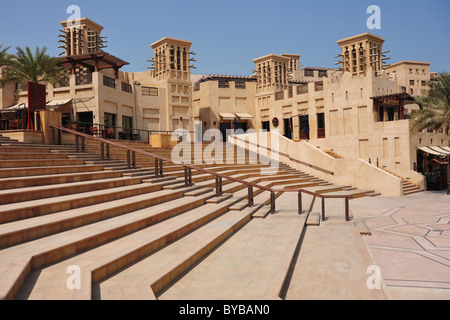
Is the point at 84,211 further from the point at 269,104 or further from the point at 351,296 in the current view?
the point at 269,104

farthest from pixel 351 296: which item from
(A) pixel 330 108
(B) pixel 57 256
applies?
(A) pixel 330 108

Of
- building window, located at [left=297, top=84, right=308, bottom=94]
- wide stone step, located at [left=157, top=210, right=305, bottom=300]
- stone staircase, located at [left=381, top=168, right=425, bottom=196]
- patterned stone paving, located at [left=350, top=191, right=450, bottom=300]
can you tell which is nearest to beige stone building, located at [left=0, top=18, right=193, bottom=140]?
building window, located at [left=297, top=84, right=308, bottom=94]

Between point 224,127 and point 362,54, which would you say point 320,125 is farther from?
point 224,127

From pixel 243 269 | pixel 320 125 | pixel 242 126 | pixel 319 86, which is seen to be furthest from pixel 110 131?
pixel 243 269

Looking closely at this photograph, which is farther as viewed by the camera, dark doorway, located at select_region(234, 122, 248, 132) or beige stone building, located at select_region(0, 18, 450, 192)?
dark doorway, located at select_region(234, 122, 248, 132)

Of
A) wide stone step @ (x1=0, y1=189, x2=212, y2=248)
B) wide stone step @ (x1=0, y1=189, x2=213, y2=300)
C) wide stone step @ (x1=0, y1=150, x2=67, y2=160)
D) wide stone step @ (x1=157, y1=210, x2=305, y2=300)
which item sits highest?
wide stone step @ (x1=0, y1=150, x2=67, y2=160)

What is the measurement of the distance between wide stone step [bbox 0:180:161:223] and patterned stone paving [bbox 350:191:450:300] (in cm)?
601

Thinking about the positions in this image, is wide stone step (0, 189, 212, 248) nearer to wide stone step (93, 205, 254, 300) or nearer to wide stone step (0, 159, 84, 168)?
wide stone step (93, 205, 254, 300)

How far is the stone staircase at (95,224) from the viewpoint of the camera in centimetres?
397

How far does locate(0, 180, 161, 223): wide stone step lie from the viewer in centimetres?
549

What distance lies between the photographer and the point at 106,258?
4.61 metres

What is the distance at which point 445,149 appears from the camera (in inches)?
931

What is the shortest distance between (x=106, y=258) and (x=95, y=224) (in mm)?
1621

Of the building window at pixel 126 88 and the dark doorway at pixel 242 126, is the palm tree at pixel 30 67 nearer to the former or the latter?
the building window at pixel 126 88
